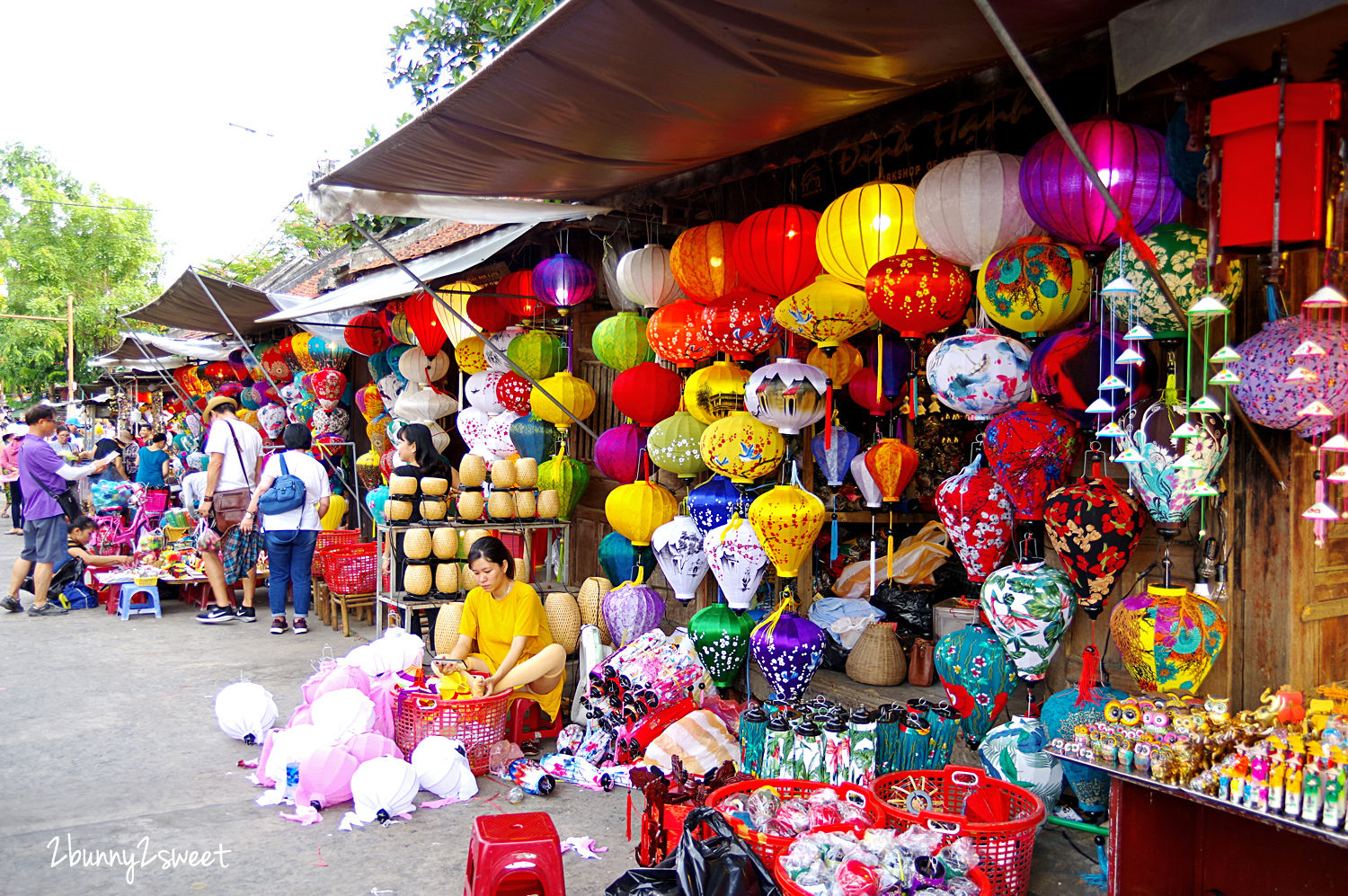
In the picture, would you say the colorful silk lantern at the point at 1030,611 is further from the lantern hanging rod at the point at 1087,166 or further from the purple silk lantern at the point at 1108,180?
the purple silk lantern at the point at 1108,180

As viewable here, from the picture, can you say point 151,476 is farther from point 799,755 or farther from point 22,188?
point 22,188

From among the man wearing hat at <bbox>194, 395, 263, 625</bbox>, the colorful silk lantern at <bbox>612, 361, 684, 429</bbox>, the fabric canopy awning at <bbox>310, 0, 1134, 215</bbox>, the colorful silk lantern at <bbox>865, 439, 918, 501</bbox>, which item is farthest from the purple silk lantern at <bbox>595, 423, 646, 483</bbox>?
the man wearing hat at <bbox>194, 395, 263, 625</bbox>

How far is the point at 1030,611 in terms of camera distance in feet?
11.7

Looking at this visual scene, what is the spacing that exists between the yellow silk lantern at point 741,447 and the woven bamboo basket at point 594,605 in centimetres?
132

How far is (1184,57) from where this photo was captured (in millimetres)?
2252

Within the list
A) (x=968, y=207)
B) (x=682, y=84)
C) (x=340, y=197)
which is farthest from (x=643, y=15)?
(x=340, y=197)

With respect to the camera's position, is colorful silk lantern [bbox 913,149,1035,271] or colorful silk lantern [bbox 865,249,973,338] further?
colorful silk lantern [bbox 865,249,973,338]

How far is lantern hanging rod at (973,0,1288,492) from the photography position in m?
2.12

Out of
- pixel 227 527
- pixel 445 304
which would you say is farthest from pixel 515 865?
pixel 227 527

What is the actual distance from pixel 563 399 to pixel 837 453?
2.06 m

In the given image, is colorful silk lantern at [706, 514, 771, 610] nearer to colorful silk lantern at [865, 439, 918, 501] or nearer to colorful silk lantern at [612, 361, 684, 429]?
colorful silk lantern at [865, 439, 918, 501]

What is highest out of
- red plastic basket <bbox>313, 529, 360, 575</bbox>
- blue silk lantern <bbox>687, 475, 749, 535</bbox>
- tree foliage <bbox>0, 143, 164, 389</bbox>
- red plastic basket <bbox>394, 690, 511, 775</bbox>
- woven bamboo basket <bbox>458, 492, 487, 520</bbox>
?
tree foliage <bbox>0, 143, 164, 389</bbox>

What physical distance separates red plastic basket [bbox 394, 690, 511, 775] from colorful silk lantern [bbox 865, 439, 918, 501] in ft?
6.90

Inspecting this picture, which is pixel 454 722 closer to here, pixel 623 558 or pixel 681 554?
pixel 681 554
